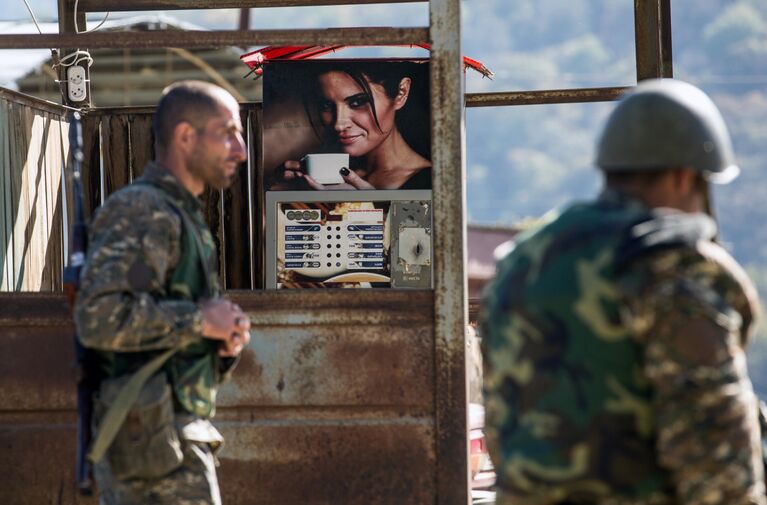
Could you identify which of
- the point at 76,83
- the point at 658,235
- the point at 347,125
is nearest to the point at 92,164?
the point at 76,83

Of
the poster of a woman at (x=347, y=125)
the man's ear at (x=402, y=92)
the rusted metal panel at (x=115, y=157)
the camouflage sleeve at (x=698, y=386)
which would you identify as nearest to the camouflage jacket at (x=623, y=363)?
the camouflage sleeve at (x=698, y=386)

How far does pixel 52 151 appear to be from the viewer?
7438mm

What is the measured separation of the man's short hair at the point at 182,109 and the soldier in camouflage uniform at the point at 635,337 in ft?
5.11

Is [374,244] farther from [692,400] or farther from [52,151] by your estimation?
[692,400]

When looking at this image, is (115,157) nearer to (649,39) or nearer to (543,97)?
(543,97)

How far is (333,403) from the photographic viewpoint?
20.2 ft

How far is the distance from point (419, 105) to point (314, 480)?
6.64ft

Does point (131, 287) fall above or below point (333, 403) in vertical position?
above

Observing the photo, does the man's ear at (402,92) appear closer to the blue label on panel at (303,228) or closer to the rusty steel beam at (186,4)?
the rusty steel beam at (186,4)

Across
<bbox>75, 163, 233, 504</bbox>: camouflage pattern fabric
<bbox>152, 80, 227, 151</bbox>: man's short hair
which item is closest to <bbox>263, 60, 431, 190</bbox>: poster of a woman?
<bbox>152, 80, 227, 151</bbox>: man's short hair

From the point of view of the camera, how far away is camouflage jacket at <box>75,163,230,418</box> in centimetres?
416

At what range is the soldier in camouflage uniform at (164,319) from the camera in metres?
4.17

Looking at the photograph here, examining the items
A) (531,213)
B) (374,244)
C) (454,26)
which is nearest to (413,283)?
(374,244)

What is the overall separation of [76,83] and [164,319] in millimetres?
3716
